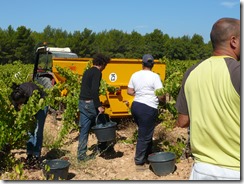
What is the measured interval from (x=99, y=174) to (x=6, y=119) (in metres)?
1.51

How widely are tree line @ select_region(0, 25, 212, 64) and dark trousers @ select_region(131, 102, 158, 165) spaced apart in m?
62.9

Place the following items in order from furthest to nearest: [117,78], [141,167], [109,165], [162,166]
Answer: [117,78] → [109,165] → [141,167] → [162,166]

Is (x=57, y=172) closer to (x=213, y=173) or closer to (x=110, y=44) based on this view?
(x=213, y=173)

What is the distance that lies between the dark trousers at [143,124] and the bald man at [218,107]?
3045mm

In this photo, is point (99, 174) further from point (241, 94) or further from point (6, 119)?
point (241, 94)

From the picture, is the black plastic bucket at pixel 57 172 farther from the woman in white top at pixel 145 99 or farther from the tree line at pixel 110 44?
the tree line at pixel 110 44

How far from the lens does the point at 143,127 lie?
5.34m

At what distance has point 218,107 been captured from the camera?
198 cm

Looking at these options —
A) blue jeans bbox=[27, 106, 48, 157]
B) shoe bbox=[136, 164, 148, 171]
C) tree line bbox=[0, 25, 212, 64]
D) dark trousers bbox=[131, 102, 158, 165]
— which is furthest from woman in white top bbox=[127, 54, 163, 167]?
tree line bbox=[0, 25, 212, 64]

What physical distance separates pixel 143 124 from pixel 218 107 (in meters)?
3.37

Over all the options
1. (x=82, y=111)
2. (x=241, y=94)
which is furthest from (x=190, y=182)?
(x=82, y=111)

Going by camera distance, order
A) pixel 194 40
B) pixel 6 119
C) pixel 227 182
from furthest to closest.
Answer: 1. pixel 194 40
2. pixel 6 119
3. pixel 227 182

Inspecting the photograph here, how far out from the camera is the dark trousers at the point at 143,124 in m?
5.24

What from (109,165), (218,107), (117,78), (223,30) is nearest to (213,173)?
(218,107)
